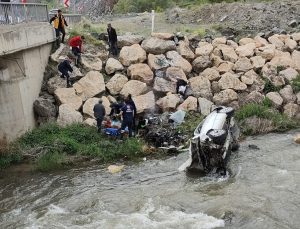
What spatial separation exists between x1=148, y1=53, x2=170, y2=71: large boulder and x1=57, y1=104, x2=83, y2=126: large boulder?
14.2ft

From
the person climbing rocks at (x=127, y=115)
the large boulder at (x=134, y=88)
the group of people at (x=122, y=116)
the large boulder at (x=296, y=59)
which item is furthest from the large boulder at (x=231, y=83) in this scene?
the person climbing rocks at (x=127, y=115)

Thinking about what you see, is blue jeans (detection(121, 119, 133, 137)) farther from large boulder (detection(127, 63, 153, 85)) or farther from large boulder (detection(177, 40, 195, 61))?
large boulder (detection(177, 40, 195, 61))

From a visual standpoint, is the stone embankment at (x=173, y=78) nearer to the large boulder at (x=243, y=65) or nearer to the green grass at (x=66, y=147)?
the large boulder at (x=243, y=65)

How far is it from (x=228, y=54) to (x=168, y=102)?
15.9 feet

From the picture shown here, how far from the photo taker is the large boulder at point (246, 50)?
21855 millimetres

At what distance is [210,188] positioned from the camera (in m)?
13.2

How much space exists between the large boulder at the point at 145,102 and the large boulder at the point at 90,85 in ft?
5.07

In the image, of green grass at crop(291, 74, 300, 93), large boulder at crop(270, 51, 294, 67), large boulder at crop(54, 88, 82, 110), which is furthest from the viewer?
large boulder at crop(270, 51, 294, 67)

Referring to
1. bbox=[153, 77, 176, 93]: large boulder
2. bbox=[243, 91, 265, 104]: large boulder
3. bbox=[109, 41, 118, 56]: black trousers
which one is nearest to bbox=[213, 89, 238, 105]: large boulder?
bbox=[243, 91, 265, 104]: large boulder

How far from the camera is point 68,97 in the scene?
59.5ft

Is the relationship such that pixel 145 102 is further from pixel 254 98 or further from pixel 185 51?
pixel 254 98

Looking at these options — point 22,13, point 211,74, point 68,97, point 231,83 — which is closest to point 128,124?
point 68,97

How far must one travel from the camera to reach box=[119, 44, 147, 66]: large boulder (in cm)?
2025

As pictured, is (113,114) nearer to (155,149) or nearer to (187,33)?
(155,149)
